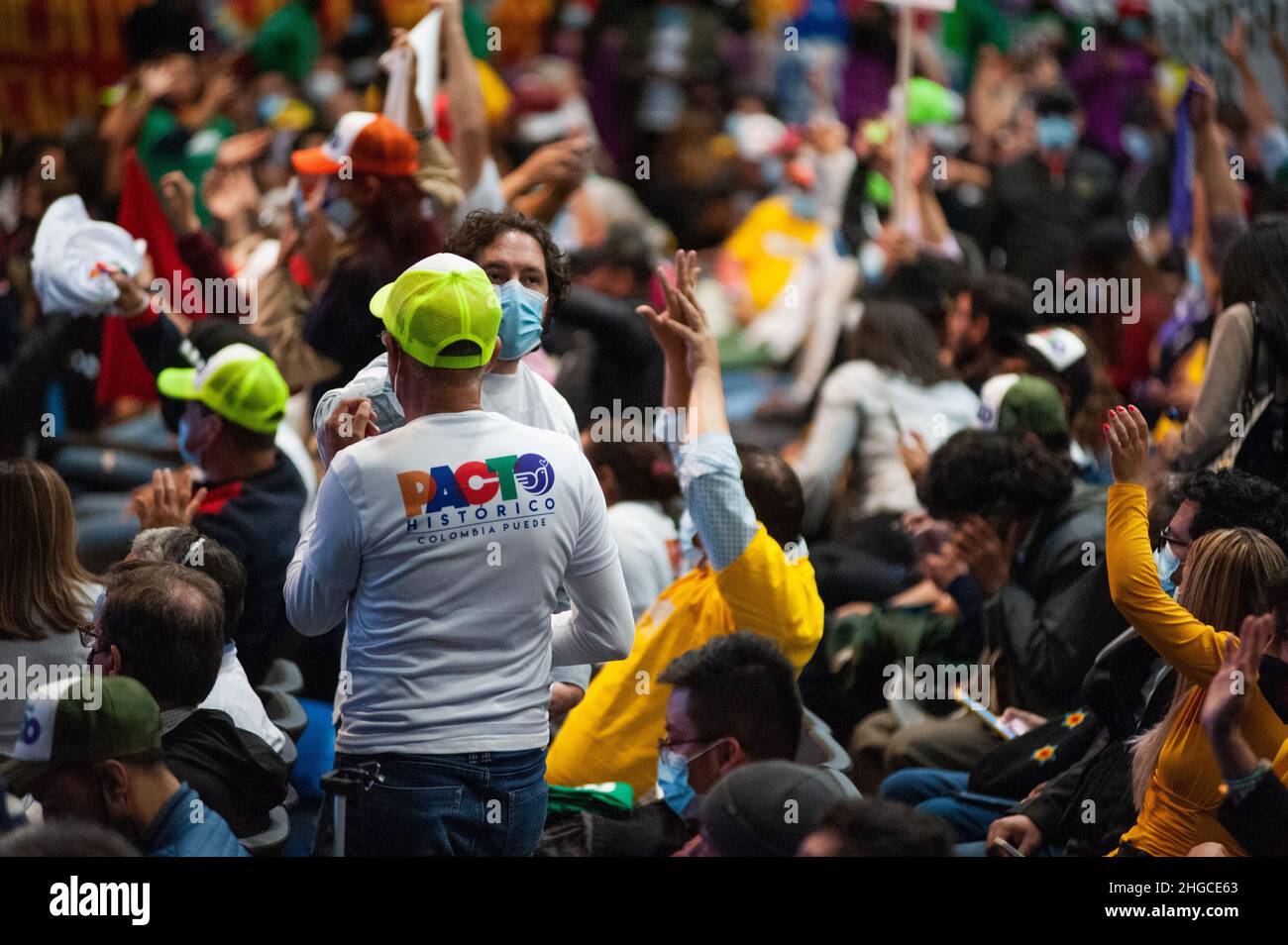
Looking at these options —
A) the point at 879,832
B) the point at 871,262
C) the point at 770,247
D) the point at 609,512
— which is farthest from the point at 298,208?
the point at 770,247

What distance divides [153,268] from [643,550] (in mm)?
2390

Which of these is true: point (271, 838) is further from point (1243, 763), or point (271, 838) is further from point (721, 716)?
point (1243, 763)

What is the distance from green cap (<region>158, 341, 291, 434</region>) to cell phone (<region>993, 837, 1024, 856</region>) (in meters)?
2.10

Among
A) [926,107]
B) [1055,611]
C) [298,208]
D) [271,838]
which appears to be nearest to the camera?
[271,838]

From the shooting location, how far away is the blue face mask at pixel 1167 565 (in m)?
3.96

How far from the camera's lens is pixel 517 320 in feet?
11.6

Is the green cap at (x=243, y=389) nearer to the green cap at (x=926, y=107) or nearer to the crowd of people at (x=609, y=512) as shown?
the crowd of people at (x=609, y=512)

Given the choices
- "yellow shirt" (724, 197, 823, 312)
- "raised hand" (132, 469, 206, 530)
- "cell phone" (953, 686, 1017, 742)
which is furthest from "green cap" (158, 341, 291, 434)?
"yellow shirt" (724, 197, 823, 312)

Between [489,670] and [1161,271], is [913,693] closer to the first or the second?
[489,670]

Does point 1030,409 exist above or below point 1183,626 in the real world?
above

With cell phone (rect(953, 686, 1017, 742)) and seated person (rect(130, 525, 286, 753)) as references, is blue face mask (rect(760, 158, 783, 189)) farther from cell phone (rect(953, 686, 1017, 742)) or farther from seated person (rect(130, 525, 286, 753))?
seated person (rect(130, 525, 286, 753))

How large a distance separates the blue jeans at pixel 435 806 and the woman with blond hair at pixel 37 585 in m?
0.97

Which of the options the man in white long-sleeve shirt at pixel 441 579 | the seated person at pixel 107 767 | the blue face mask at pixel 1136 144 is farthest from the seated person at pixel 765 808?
the blue face mask at pixel 1136 144

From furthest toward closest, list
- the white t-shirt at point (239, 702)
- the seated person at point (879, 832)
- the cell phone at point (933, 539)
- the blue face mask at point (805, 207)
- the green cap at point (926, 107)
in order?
1. the blue face mask at point (805, 207)
2. the green cap at point (926, 107)
3. the cell phone at point (933, 539)
4. the white t-shirt at point (239, 702)
5. the seated person at point (879, 832)
